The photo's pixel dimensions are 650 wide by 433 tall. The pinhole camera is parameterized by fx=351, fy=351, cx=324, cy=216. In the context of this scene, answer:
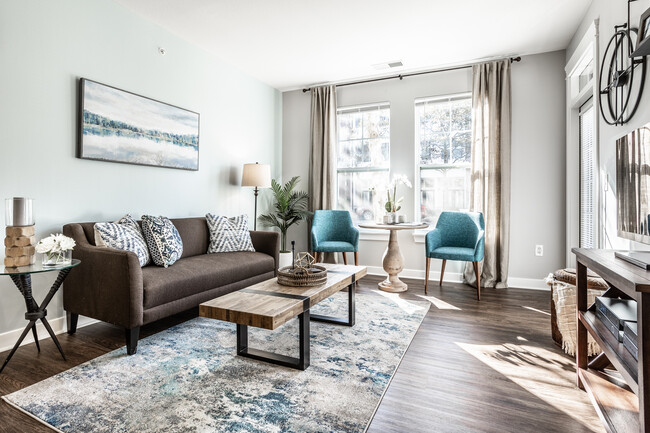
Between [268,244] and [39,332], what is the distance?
1999mm

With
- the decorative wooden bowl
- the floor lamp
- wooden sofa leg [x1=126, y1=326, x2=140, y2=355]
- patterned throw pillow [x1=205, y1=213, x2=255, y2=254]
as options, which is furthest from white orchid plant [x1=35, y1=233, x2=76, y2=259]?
the floor lamp

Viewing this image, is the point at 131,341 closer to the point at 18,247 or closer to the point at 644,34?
the point at 18,247

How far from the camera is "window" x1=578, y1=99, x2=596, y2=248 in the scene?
3.34 meters

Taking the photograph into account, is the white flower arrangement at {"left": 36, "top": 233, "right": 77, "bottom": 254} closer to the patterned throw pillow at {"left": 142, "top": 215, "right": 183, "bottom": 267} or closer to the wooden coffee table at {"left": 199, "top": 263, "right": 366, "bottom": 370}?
the patterned throw pillow at {"left": 142, "top": 215, "right": 183, "bottom": 267}

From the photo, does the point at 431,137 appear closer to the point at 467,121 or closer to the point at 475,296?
the point at 467,121

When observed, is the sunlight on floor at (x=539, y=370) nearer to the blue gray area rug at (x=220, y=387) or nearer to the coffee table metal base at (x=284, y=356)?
the blue gray area rug at (x=220, y=387)

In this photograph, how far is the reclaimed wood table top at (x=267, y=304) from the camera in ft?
5.85

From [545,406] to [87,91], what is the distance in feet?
12.0

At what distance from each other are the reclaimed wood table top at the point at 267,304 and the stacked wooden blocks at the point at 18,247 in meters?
1.14

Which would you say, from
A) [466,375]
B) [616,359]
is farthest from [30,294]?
[616,359]

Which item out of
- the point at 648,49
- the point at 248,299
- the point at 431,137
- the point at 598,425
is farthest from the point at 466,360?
the point at 431,137

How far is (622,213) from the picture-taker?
1.94 meters

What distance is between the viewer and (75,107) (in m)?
2.75

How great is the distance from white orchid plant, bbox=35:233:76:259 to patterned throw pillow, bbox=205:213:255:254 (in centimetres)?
150
